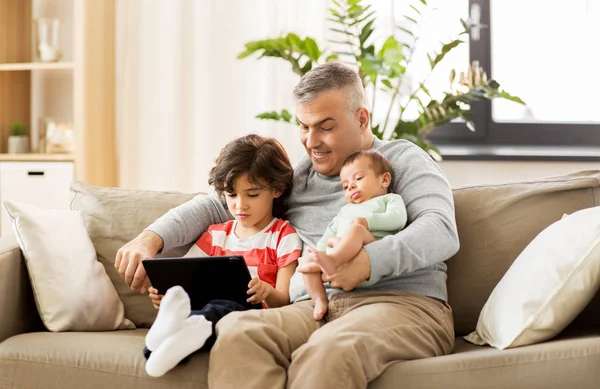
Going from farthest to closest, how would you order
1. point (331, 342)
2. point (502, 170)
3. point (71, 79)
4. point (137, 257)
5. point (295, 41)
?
1. point (71, 79)
2. point (502, 170)
3. point (295, 41)
4. point (137, 257)
5. point (331, 342)

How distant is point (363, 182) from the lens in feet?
6.33

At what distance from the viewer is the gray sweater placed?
70.5 inches

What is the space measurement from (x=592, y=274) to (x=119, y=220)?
1322 millimetres

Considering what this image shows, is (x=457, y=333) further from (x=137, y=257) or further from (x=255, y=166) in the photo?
(x=137, y=257)

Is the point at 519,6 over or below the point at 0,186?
over

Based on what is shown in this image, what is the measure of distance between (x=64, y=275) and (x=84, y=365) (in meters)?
0.32

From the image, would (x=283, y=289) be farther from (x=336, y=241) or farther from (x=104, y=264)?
(x=104, y=264)

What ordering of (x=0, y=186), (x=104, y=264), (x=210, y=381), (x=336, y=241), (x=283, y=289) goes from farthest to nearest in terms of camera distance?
(x=0, y=186) < (x=104, y=264) < (x=283, y=289) < (x=336, y=241) < (x=210, y=381)

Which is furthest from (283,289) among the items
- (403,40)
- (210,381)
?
(403,40)

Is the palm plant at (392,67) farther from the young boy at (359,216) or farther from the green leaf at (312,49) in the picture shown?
the young boy at (359,216)

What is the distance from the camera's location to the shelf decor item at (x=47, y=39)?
3.63 metres

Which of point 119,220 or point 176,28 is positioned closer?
point 119,220

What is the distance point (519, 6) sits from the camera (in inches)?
141

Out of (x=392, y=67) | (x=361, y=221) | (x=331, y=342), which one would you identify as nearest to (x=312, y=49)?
(x=392, y=67)
